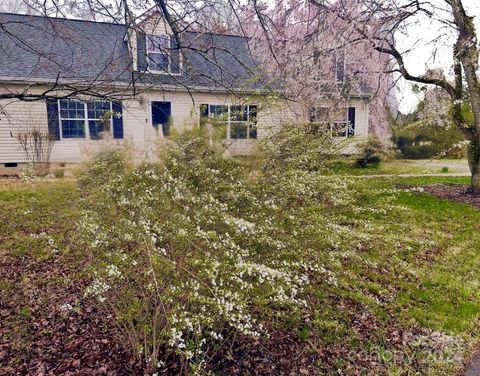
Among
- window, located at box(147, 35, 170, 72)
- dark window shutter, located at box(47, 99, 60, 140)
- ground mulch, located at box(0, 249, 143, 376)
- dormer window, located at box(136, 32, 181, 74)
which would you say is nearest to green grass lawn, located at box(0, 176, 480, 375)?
ground mulch, located at box(0, 249, 143, 376)

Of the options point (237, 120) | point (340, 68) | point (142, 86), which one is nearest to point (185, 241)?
point (237, 120)

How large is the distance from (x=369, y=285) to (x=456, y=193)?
22.3 feet

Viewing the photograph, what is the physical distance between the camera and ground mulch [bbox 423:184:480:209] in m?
8.52

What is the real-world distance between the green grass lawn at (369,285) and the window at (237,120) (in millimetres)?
927

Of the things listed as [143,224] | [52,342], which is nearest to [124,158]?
[143,224]

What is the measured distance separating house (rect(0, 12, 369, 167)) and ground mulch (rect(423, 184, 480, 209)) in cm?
310

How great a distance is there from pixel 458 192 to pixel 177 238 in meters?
9.44

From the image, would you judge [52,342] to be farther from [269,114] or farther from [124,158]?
[269,114]

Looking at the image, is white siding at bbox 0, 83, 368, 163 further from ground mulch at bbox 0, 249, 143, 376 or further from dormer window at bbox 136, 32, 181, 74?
ground mulch at bbox 0, 249, 143, 376

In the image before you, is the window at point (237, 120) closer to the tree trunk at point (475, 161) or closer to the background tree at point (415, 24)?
the background tree at point (415, 24)

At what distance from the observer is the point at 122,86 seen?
14.5 feet

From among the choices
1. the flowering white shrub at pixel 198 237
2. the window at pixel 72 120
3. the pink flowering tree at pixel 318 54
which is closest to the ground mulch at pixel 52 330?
the flowering white shrub at pixel 198 237

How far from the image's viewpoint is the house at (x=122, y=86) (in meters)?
2.91

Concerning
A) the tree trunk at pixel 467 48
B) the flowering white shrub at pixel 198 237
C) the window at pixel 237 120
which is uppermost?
the tree trunk at pixel 467 48
